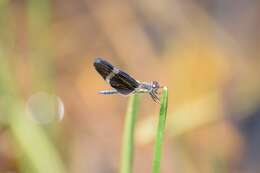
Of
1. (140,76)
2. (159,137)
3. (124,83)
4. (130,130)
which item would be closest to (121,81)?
(124,83)

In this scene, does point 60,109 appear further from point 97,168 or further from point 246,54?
point 246,54

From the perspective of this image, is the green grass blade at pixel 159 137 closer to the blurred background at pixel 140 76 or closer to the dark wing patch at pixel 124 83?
the dark wing patch at pixel 124 83

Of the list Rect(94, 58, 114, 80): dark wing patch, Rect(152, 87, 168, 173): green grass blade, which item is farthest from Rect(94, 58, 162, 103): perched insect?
Rect(152, 87, 168, 173): green grass blade

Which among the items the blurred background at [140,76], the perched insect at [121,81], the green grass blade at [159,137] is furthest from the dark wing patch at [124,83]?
the blurred background at [140,76]

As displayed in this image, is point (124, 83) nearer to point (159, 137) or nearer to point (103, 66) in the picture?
point (103, 66)

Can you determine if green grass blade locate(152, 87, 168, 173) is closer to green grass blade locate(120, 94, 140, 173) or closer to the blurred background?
green grass blade locate(120, 94, 140, 173)
